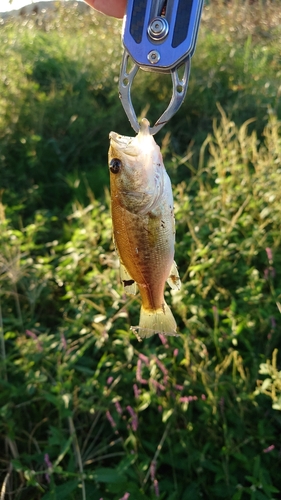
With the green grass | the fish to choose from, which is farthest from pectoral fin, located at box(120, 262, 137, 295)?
the green grass

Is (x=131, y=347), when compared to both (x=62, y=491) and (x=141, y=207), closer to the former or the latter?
(x=62, y=491)

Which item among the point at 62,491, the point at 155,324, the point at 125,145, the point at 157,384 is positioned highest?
the point at 125,145

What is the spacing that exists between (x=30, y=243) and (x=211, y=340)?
1.21 meters

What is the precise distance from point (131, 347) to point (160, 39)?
52.9 inches

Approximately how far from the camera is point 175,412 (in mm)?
1990

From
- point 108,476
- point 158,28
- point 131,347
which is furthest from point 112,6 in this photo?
point 108,476

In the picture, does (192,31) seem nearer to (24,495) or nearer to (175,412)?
(175,412)

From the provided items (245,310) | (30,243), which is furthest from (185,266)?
(30,243)

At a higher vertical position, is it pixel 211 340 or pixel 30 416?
pixel 211 340

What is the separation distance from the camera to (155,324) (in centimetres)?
118

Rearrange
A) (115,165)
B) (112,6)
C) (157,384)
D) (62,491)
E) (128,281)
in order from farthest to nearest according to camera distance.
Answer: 1. (157,384)
2. (62,491)
3. (112,6)
4. (128,281)
5. (115,165)

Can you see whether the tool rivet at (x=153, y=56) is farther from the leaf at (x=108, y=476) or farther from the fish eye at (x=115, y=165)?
the leaf at (x=108, y=476)

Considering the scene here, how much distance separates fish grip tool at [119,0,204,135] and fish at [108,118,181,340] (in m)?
0.05

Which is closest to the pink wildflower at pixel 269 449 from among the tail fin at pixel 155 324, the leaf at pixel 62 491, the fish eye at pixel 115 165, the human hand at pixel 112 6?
the leaf at pixel 62 491
